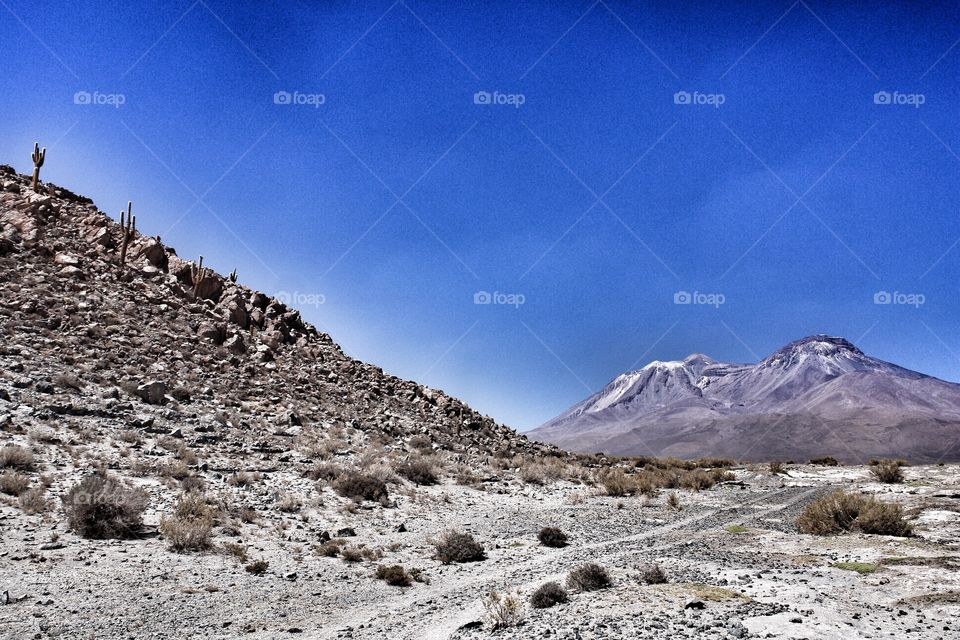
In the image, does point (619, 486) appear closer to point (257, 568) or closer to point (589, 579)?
point (589, 579)

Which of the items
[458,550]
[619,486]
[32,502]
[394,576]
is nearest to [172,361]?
[32,502]

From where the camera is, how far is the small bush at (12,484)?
13273 millimetres

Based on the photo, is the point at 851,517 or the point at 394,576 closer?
the point at 394,576

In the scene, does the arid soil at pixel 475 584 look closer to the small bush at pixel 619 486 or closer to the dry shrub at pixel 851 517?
the dry shrub at pixel 851 517

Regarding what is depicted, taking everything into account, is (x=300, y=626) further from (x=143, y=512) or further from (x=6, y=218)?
(x=6, y=218)

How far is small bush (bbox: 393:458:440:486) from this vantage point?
2400 centimetres

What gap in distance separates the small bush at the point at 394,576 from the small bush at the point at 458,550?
1.67m

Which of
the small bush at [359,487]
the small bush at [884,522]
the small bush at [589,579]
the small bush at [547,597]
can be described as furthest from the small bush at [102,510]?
the small bush at [884,522]

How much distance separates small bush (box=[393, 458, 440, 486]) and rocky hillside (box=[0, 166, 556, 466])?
3.10 m

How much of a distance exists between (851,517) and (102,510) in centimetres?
1790

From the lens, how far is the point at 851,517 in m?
14.2

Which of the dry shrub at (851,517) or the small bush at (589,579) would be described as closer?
the small bush at (589,579)

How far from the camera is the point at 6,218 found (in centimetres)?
3478

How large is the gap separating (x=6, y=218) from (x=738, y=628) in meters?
44.1
